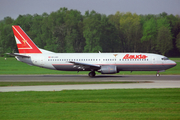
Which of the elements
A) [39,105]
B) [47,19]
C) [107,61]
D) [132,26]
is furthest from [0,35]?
[39,105]

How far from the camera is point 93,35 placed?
326ft

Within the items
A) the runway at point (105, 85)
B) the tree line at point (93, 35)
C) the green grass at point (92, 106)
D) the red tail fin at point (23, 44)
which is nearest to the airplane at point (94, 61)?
the red tail fin at point (23, 44)

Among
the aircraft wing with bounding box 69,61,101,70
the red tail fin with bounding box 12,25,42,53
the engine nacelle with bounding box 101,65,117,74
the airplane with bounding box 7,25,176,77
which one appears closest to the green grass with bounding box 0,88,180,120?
the engine nacelle with bounding box 101,65,117,74

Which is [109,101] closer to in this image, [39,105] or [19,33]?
[39,105]

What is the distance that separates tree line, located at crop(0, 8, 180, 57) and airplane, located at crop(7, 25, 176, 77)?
2352 inches

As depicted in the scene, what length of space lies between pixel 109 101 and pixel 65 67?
807 inches

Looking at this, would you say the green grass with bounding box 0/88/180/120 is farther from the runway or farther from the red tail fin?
the red tail fin

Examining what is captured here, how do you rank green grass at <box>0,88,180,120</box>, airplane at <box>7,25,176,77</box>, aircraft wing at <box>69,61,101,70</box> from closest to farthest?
green grass at <box>0,88,180,120</box>
aircraft wing at <box>69,61,101,70</box>
airplane at <box>7,25,176,77</box>

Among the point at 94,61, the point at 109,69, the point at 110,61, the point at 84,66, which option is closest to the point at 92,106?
the point at 109,69

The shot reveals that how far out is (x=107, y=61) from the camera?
35875 millimetres

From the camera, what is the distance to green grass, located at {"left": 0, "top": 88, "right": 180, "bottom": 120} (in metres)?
12.8

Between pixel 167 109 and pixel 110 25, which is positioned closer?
pixel 167 109

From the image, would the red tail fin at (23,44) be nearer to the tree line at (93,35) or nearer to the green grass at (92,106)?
the green grass at (92,106)

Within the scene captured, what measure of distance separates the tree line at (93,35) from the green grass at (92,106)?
78.3 meters
